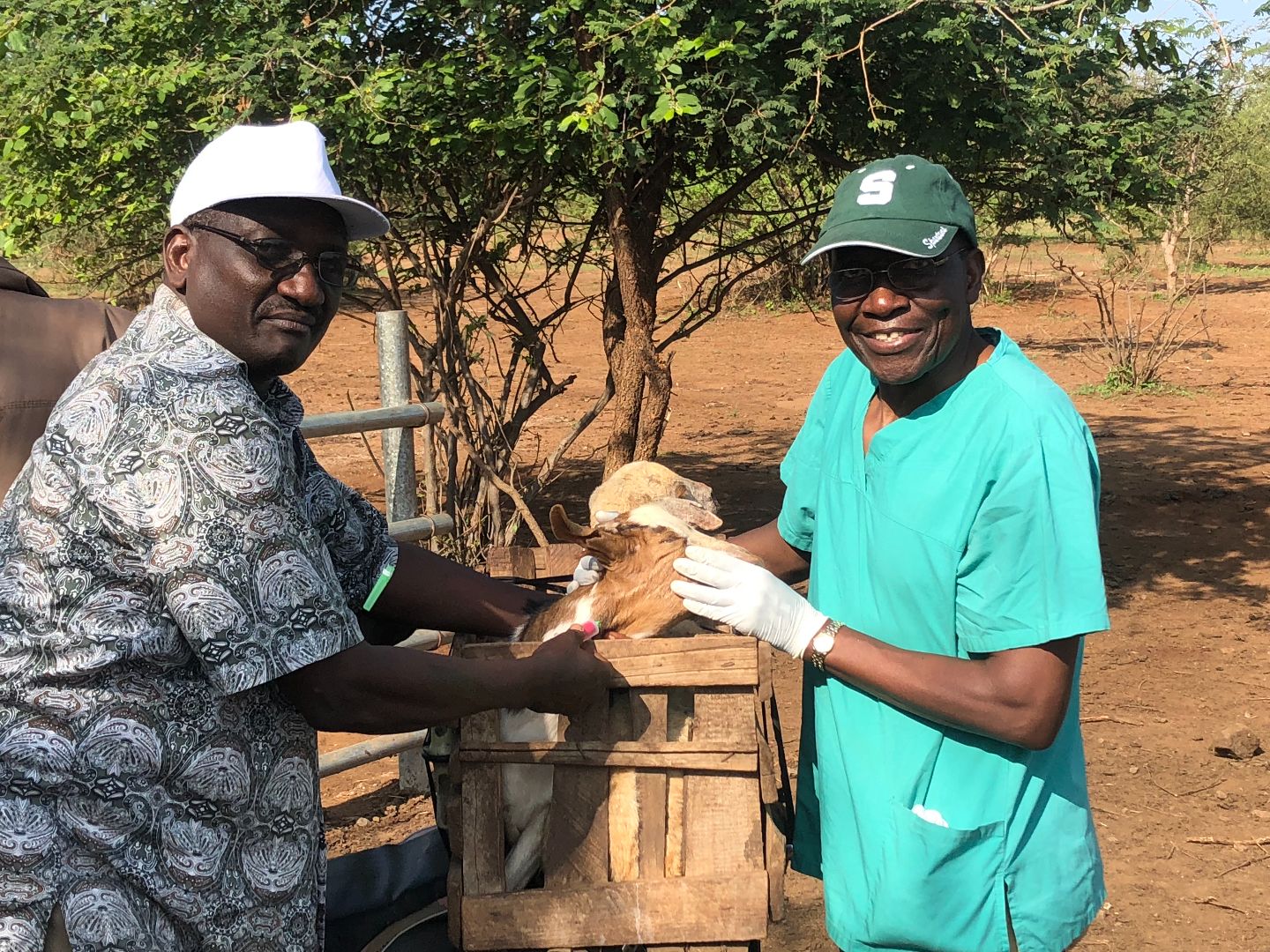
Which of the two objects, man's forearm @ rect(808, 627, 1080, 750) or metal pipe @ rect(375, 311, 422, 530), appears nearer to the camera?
man's forearm @ rect(808, 627, 1080, 750)

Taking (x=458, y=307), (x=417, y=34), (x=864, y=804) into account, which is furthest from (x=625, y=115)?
(x=864, y=804)

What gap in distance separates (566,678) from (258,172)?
101 cm

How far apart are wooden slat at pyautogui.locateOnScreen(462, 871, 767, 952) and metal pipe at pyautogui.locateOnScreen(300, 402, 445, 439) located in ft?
7.12

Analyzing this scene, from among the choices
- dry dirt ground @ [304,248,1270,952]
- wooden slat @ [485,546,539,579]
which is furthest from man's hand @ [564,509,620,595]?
dry dirt ground @ [304,248,1270,952]

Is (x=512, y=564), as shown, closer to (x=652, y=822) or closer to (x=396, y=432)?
(x=652, y=822)

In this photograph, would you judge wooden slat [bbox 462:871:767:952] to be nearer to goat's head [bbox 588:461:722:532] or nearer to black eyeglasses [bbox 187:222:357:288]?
black eyeglasses [bbox 187:222:357:288]

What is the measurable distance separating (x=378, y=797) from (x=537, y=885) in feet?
10.3

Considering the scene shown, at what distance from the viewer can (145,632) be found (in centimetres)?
182

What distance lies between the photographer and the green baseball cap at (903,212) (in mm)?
2107

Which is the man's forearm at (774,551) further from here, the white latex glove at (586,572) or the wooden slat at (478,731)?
the wooden slat at (478,731)

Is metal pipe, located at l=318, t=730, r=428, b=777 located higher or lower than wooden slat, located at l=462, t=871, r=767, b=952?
lower

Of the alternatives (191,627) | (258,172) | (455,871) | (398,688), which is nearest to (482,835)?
(455,871)

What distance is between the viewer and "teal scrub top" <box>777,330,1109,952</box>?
2.06 metres

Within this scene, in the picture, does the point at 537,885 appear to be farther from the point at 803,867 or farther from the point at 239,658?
the point at 239,658
